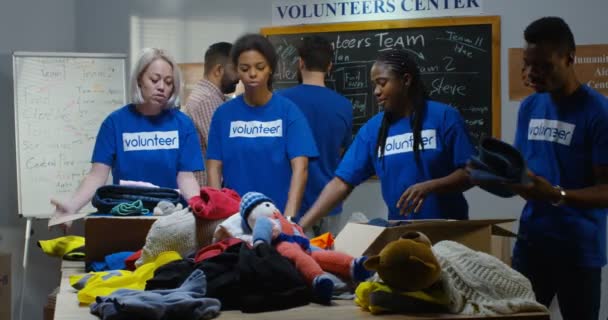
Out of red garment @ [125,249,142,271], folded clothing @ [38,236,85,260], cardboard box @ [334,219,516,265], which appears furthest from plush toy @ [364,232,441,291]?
folded clothing @ [38,236,85,260]

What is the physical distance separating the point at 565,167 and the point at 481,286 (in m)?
1.17

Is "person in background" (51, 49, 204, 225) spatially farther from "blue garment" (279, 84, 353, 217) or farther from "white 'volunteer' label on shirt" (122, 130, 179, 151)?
"blue garment" (279, 84, 353, 217)

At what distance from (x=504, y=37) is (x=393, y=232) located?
321 centimetres

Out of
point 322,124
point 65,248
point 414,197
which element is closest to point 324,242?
point 414,197

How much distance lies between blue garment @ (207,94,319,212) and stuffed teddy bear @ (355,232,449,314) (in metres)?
1.80

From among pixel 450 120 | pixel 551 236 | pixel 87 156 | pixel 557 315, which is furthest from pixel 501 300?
pixel 87 156

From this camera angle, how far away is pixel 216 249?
82.7 inches

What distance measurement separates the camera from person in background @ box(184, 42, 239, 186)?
4.26 meters

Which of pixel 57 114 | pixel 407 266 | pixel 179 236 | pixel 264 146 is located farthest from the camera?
pixel 57 114

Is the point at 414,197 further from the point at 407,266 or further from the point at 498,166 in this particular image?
the point at 407,266

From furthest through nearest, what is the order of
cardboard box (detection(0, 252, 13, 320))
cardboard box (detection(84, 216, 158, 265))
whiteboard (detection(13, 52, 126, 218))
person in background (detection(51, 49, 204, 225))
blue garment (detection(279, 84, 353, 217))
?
1. whiteboard (detection(13, 52, 126, 218))
2. cardboard box (detection(0, 252, 13, 320))
3. blue garment (detection(279, 84, 353, 217))
4. person in background (detection(51, 49, 204, 225))
5. cardboard box (detection(84, 216, 158, 265))

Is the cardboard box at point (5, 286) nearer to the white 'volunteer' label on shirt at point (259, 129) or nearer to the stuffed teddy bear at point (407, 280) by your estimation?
the white 'volunteer' label on shirt at point (259, 129)

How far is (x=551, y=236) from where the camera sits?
9.40 feet

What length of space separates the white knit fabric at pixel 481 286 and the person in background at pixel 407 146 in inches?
46.0
